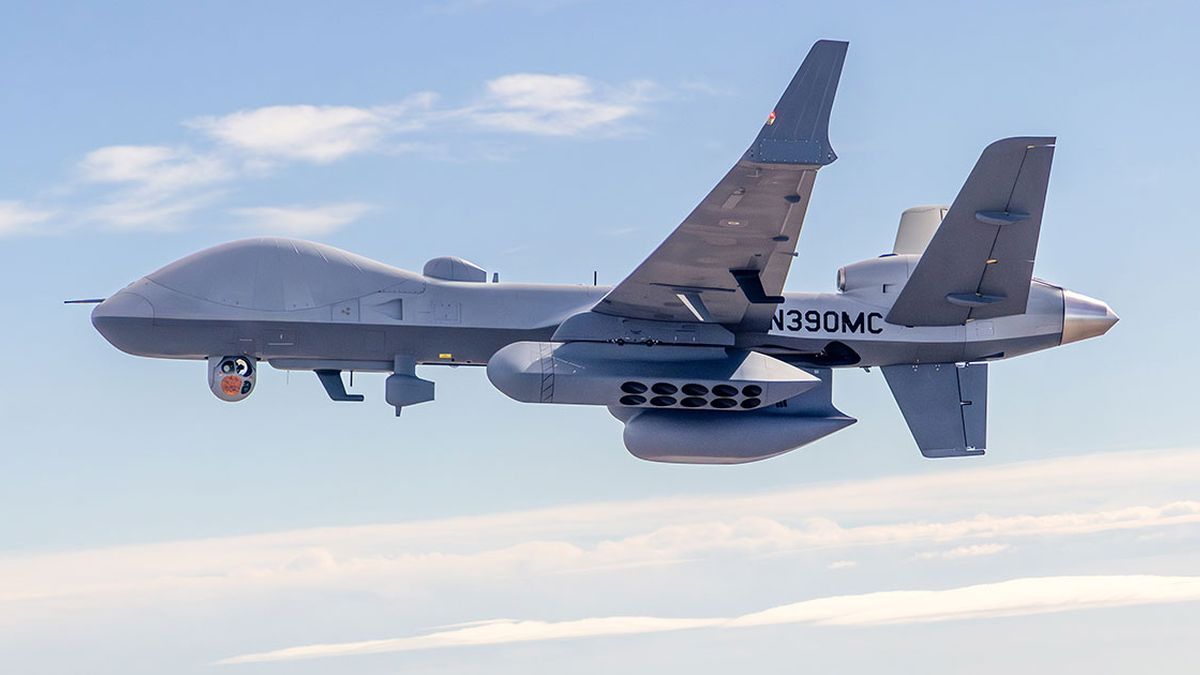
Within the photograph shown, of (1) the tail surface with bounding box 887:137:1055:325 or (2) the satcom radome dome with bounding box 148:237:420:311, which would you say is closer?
(1) the tail surface with bounding box 887:137:1055:325

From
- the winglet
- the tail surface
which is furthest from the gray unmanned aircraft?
the winglet

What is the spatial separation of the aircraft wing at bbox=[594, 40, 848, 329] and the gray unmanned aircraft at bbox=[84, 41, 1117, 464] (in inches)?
2.9

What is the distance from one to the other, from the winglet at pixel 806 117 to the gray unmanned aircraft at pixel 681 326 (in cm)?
328

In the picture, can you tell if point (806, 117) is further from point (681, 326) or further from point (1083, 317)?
point (1083, 317)

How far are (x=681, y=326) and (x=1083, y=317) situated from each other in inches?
372

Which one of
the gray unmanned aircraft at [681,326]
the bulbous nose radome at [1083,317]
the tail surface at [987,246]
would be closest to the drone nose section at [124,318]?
the gray unmanned aircraft at [681,326]

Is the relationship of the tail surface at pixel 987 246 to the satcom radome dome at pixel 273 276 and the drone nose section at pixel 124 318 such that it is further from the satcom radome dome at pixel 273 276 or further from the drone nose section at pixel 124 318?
the drone nose section at pixel 124 318

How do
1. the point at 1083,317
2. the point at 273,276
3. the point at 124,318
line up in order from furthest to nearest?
1. the point at 1083,317
2. the point at 273,276
3. the point at 124,318

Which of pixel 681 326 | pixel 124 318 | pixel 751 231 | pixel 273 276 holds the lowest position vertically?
pixel 681 326

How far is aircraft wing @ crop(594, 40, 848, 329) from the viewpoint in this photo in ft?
101

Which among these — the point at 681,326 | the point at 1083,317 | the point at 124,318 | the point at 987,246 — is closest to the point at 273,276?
the point at 124,318

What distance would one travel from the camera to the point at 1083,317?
39281 mm

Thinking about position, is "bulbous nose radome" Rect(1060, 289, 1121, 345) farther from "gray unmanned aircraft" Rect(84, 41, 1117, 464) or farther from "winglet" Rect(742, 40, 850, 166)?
"winglet" Rect(742, 40, 850, 166)

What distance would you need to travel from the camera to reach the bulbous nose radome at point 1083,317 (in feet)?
129
